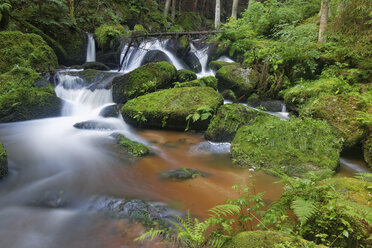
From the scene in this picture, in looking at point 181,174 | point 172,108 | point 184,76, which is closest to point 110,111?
point 172,108

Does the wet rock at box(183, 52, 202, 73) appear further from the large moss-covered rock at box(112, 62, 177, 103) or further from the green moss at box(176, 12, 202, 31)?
the green moss at box(176, 12, 202, 31)

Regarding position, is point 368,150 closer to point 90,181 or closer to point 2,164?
point 90,181

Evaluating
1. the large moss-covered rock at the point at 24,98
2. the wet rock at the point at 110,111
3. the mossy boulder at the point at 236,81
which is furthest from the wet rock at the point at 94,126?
the mossy boulder at the point at 236,81

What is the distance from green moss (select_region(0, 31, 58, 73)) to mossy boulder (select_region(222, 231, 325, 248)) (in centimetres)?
1047

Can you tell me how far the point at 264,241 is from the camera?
1612 millimetres

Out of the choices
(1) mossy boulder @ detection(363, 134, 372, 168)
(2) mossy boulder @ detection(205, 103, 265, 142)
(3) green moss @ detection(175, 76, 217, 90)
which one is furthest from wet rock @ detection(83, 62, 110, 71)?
(1) mossy boulder @ detection(363, 134, 372, 168)

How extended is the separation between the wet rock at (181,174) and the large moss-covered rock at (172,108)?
2360mm

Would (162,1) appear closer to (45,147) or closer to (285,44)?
(285,44)

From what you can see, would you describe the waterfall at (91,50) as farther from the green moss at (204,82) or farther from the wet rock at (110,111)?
Answer: the green moss at (204,82)

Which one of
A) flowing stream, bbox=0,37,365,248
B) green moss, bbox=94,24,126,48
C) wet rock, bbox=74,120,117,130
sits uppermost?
green moss, bbox=94,24,126,48

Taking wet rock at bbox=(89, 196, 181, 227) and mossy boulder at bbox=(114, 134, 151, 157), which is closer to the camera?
wet rock at bbox=(89, 196, 181, 227)

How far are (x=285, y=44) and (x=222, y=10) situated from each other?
29337 millimetres

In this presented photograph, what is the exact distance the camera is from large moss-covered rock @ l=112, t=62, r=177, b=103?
772cm

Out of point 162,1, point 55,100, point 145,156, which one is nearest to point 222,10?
point 162,1
